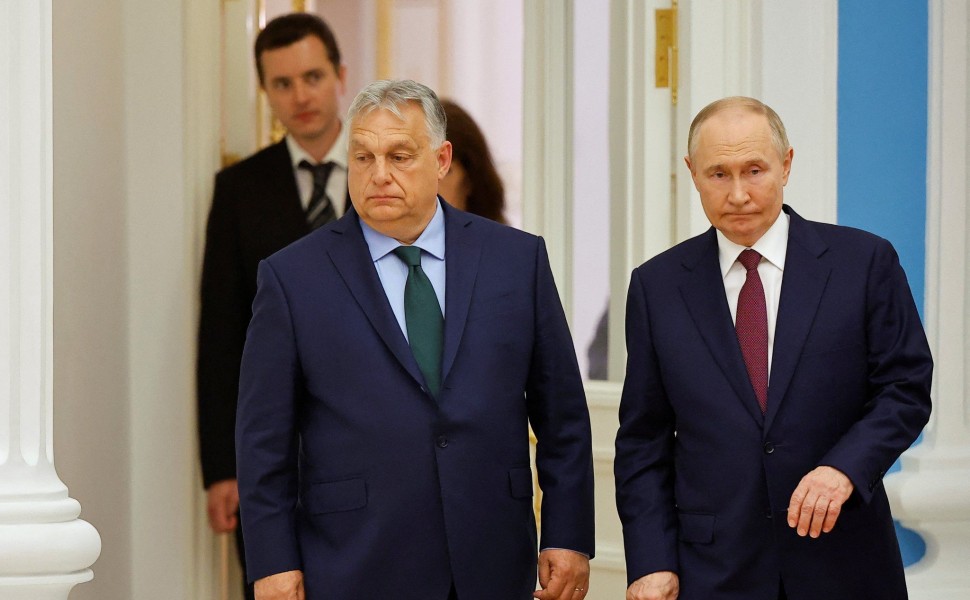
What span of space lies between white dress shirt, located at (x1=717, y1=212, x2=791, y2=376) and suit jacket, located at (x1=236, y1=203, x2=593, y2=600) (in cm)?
42

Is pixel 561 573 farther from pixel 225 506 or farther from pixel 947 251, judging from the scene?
pixel 225 506

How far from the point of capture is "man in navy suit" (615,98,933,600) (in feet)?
8.86

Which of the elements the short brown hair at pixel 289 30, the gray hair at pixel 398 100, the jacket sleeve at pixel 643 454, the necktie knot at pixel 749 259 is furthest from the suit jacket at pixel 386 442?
the short brown hair at pixel 289 30

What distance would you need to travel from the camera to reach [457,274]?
295cm

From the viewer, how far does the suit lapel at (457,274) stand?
288 cm

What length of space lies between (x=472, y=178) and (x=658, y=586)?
222cm

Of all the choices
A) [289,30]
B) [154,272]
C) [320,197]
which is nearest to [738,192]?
[320,197]

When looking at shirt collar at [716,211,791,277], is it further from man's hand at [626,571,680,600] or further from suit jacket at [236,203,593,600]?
man's hand at [626,571,680,600]

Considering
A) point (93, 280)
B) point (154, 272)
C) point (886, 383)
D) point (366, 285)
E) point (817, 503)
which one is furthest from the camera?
point (154, 272)

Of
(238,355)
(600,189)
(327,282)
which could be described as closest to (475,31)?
(600,189)

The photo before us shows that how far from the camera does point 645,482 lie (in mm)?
2852

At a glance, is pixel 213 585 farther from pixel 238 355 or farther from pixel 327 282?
pixel 327 282

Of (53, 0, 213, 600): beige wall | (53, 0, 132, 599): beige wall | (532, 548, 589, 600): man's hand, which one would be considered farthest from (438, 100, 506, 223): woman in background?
(532, 548, 589, 600): man's hand

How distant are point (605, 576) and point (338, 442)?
219 centimetres
